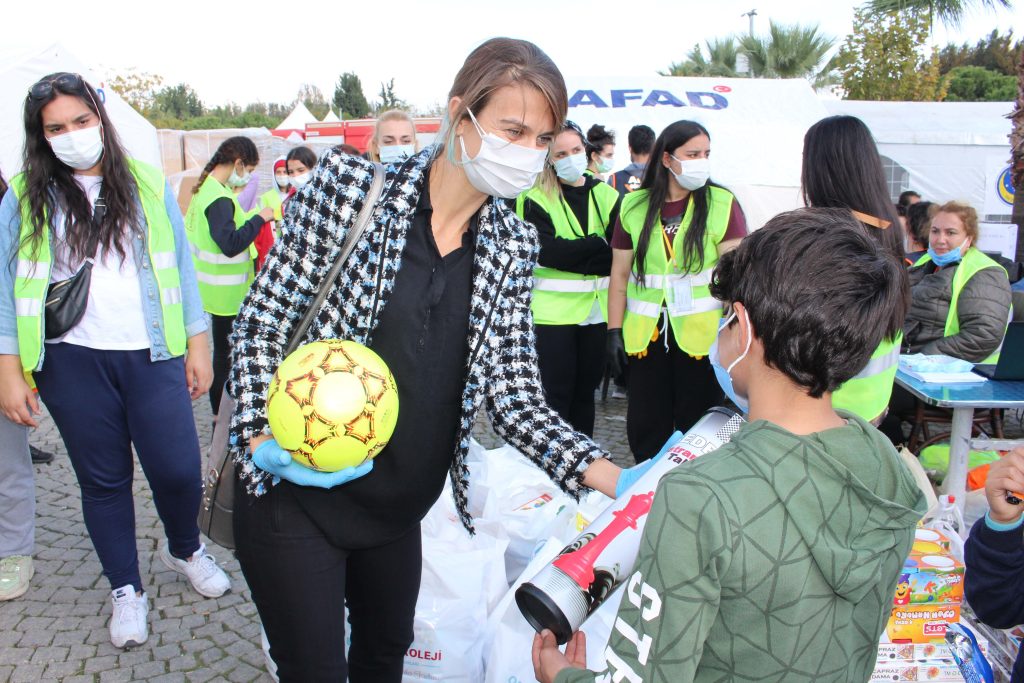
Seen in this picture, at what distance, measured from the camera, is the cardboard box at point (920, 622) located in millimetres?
2373

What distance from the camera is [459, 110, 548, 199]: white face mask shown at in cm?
175

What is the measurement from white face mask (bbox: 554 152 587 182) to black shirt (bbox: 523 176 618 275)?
165 millimetres

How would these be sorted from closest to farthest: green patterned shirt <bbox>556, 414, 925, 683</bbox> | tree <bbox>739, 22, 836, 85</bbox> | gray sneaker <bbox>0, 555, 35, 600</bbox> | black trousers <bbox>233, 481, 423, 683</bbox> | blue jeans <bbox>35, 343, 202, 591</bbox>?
green patterned shirt <bbox>556, 414, 925, 683</bbox>
black trousers <bbox>233, 481, 423, 683</bbox>
blue jeans <bbox>35, 343, 202, 591</bbox>
gray sneaker <bbox>0, 555, 35, 600</bbox>
tree <bbox>739, 22, 836, 85</bbox>

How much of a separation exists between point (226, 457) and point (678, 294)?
98.4 inches

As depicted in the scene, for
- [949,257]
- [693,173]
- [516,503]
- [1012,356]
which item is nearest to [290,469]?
[516,503]

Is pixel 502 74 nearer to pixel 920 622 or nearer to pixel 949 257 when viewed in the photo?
pixel 920 622

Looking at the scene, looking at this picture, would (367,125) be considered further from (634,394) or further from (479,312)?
(479,312)

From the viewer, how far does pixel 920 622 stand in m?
2.38

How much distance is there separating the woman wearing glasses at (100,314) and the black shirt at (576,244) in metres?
1.93

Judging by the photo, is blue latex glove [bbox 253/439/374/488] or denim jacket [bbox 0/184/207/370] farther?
denim jacket [bbox 0/184/207/370]

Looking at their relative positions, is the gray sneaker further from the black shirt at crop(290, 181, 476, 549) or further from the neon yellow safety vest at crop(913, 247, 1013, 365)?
the neon yellow safety vest at crop(913, 247, 1013, 365)

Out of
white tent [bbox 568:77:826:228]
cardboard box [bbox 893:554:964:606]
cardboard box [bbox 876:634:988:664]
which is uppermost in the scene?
white tent [bbox 568:77:826:228]

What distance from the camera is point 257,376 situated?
5.32 feet

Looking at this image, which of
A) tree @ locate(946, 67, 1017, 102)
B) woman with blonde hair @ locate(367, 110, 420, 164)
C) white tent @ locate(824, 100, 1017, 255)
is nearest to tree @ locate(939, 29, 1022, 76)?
tree @ locate(946, 67, 1017, 102)
